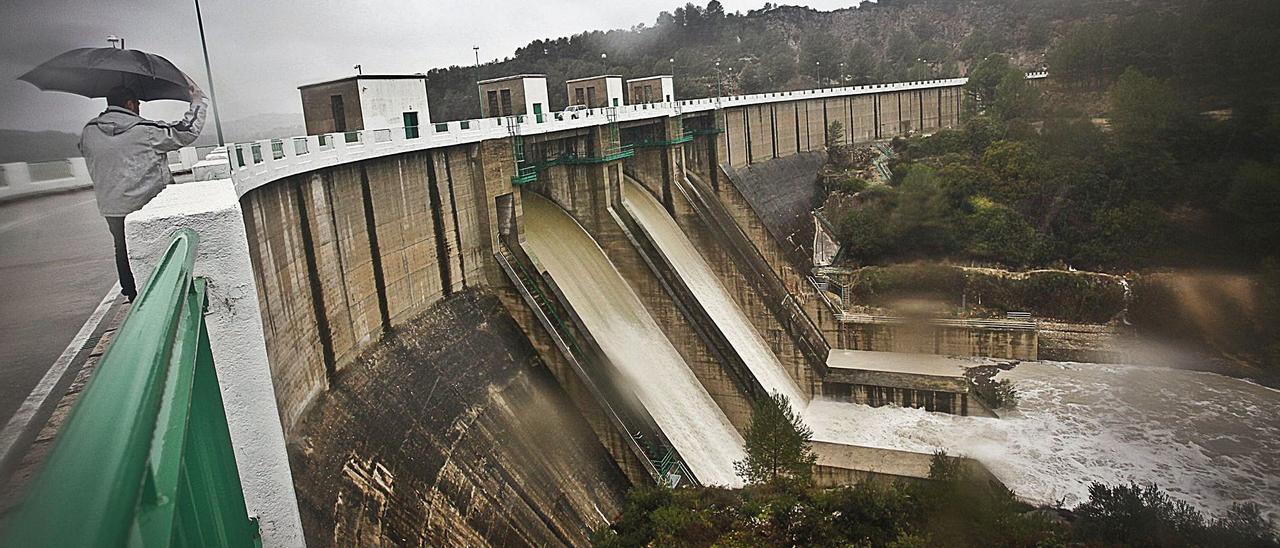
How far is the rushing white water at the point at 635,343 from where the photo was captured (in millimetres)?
14352

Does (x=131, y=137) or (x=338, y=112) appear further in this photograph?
(x=338, y=112)

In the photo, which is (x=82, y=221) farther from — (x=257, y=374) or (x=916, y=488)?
(x=916, y=488)

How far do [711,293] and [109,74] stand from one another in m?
17.0

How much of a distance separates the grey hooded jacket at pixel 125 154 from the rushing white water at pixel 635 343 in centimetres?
1033

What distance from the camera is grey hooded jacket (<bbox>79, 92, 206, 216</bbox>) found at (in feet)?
10.5

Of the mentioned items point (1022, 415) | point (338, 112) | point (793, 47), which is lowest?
point (1022, 415)

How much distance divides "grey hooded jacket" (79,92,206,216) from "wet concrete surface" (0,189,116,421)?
427 millimetres

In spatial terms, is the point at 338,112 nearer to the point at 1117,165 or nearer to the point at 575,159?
the point at 575,159

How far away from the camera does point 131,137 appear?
329 cm

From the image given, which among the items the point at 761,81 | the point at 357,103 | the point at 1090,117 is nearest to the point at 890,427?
the point at 357,103

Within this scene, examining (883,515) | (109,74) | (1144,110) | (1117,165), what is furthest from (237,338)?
(1117,165)

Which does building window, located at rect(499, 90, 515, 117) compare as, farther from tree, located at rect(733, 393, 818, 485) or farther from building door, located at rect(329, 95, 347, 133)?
tree, located at rect(733, 393, 818, 485)

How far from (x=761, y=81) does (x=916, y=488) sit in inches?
2545

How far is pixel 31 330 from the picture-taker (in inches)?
114
